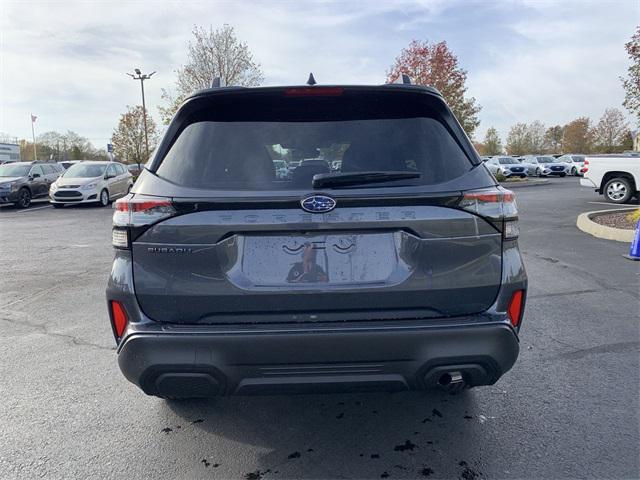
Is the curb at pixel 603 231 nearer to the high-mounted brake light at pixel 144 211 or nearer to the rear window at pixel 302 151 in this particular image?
the rear window at pixel 302 151

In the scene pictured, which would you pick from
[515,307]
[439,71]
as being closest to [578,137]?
[439,71]

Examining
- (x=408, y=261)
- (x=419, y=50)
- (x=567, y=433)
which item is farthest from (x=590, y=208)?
(x=419, y=50)

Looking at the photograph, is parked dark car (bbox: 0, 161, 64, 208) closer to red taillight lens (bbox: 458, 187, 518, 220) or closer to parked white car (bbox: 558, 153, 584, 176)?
red taillight lens (bbox: 458, 187, 518, 220)

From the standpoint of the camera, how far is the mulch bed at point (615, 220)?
10.1 meters

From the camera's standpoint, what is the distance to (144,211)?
2.29 meters

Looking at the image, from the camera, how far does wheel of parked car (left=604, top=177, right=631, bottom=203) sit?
50.0 ft

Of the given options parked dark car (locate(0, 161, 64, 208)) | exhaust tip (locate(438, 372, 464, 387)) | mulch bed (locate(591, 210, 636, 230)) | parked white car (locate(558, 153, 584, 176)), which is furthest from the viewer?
parked white car (locate(558, 153, 584, 176))

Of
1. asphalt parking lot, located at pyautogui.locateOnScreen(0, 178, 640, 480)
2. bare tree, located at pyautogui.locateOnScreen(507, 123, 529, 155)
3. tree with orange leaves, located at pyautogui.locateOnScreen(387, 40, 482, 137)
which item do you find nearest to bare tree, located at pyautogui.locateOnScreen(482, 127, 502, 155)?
bare tree, located at pyautogui.locateOnScreen(507, 123, 529, 155)

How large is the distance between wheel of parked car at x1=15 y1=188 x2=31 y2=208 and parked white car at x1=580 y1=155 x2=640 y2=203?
20289 millimetres

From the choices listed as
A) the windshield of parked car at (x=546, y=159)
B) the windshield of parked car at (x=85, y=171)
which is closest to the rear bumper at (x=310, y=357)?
the windshield of parked car at (x=85, y=171)

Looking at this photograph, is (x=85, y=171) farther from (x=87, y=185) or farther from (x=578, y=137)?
(x=578, y=137)

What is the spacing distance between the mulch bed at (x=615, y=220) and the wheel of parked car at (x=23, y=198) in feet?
63.2

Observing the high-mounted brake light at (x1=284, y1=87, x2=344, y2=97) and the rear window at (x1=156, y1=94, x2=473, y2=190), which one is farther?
the high-mounted brake light at (x1=284, y1=87, x2=344, y2=97)

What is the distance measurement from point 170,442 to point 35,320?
10.4ft
